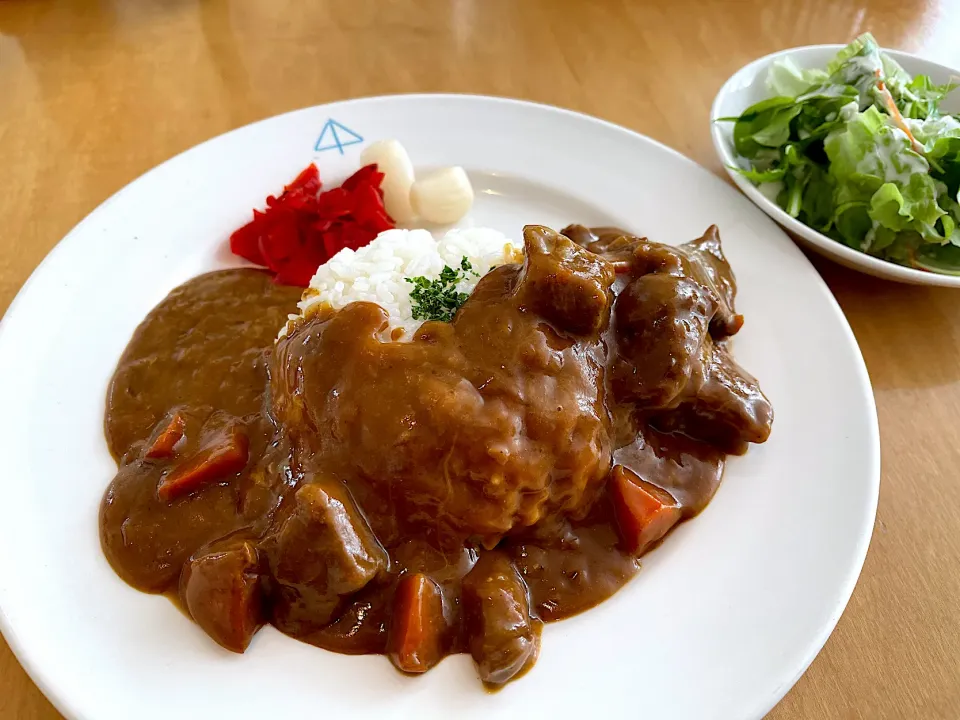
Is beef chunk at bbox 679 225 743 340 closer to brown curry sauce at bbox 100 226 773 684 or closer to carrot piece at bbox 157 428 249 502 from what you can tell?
brown curry sauce at bbox 100 226 773 684

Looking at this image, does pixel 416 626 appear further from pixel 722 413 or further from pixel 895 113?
pixel 895 113

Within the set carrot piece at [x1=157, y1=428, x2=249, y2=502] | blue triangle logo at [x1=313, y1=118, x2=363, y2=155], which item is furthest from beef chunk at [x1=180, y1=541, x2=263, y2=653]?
blue triangle logo at [x1=313, y1=118, x2=363, y2=155]

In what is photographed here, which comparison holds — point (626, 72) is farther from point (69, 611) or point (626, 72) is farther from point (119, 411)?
point (69, 611)

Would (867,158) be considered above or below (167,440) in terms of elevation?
above

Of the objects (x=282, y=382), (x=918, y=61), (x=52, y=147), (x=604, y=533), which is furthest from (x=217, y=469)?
(x=918, y=61)

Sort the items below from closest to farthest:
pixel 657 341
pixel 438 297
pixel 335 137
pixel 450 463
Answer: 1. pixel 450 463
2. pixel 657 341
3. pixel 438 297
4. pixel 335 137

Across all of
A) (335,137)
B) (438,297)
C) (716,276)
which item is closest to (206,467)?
(438,297)
